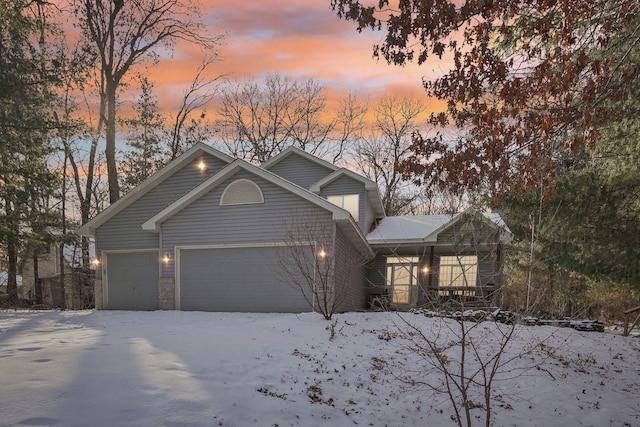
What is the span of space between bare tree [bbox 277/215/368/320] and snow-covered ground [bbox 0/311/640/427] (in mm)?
1606

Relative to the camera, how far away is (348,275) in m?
11.3

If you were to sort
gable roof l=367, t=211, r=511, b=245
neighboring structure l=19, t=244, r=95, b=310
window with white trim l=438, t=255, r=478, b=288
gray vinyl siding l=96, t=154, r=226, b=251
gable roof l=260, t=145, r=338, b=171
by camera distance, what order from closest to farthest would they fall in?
gray vinyl siding l=96, t=154, r=226, b=251, gable roof l=367, t=211, r=511, b=245, window with white trim l=438, t=255, r=478, b=288, gable roof l=260, t=145, r=338, b=171, neighboring structure l=19, t=244, r=95, b=310

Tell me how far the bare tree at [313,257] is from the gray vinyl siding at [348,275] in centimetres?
3

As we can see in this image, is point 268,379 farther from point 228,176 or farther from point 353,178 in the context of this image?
point 353,178

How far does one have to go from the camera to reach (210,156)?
43.5 feet

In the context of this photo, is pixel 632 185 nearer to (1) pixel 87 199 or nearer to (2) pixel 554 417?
(2) pixel 554 417

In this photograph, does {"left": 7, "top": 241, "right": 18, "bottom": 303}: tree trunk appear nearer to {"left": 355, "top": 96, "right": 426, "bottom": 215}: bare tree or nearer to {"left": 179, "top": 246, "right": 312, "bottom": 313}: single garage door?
{"left": 179, "top": 246, "right": 312, "bottom": 313}: single garage door

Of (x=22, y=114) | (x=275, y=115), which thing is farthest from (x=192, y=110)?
(x=22, y=114)

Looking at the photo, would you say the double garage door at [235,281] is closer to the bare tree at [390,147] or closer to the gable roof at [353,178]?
the gable roof at [353,178]

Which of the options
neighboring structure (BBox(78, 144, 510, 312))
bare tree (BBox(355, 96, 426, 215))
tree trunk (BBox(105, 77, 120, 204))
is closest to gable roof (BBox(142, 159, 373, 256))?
neighboring structure (BBox(78, 144, 510, 312))

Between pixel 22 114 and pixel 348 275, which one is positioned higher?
pixel 22 114

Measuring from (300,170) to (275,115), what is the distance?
1185 cm

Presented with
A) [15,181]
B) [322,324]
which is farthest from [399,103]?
[15,181]

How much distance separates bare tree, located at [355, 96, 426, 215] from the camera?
2517 cm
